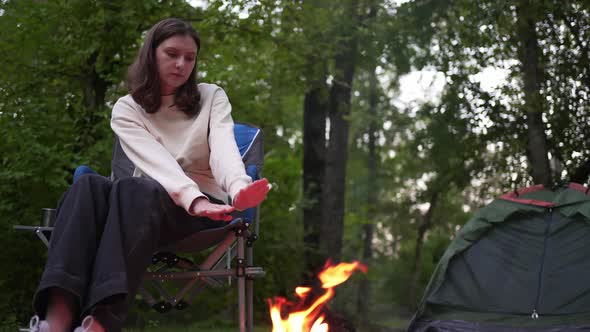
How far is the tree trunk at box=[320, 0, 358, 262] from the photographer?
7.31m

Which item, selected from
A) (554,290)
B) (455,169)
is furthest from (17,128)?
(455,169)

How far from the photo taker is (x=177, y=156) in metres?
2.50

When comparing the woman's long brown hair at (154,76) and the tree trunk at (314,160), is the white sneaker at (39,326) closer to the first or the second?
the woman's long brown hair at (154,76)

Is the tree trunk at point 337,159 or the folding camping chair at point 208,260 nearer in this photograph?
the folding camping chair at point 208,260

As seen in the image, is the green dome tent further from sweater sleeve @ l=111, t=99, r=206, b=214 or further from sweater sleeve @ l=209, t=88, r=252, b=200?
sweater sleeve @ l=111, t=99, r=206, b=214

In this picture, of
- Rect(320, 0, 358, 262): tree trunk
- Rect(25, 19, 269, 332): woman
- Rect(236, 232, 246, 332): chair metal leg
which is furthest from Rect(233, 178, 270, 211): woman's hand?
Rect(320, 0, 358, 262): tree trunk

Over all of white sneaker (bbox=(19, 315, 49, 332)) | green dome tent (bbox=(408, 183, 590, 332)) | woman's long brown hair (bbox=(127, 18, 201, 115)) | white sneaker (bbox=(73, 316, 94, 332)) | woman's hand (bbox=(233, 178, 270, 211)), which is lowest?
green dome tent (bbox=(408, 183, 590, 332))

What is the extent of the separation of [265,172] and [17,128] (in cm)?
254

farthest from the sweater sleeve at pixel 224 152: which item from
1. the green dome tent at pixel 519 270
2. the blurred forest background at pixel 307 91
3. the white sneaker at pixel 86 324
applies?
the green dome tent at pixel 519 270

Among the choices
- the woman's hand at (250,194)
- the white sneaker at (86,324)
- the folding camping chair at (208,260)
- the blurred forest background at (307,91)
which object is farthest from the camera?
the blurred forest background at (307,91)

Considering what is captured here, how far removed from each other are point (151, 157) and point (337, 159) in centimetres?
540

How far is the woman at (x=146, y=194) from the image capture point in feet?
6.07

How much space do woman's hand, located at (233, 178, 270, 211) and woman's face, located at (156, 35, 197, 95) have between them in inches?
27.6

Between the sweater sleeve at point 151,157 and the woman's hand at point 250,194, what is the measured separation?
0.42 ft
